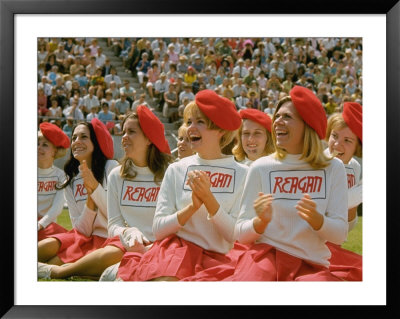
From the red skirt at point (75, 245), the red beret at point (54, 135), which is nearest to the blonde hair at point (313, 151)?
the red skirt at point (75, 245)

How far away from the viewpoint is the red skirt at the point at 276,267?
4.05m

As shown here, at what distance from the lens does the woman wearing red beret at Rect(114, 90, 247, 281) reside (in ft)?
13.7

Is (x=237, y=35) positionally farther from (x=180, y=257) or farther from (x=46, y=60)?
(x=46, y=60)

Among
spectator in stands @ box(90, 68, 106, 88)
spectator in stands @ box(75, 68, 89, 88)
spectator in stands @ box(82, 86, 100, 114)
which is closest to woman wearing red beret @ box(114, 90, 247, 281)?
spectator in stands @ box(82, 86, 100, 114)

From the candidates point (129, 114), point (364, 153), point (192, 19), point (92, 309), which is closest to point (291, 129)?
point (364, 153)

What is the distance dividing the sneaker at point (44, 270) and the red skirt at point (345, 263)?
1706mm

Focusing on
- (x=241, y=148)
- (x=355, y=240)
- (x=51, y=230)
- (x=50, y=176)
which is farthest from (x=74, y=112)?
(x=355, y=240)

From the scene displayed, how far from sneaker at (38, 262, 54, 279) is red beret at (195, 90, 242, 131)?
4.49 feet

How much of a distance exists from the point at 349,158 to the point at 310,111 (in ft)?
2.03

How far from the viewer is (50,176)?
486 cm

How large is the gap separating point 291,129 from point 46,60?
7.08ft

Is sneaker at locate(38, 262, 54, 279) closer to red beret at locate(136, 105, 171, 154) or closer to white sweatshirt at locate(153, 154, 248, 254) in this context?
white sweatshirt at locate(153, 154, 248, 254)

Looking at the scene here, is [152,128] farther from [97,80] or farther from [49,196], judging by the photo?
[97,80]

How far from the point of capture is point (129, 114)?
4.80m
